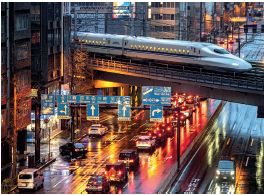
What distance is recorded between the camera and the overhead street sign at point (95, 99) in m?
51.3

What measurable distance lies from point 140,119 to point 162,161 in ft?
92.9

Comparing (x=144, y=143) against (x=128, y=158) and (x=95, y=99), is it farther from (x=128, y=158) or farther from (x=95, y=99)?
(x=95, y=99)

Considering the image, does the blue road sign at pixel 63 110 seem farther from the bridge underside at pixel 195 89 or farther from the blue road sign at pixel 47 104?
the bridge underside at pixel 195 89

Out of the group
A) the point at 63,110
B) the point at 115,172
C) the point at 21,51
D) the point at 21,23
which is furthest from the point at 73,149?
the point at 21,23

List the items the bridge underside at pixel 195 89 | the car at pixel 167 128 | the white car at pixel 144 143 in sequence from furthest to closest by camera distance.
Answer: the car at pixel 167 128
the bridge underside at pixel 195 89
the white car at pixel 144 143

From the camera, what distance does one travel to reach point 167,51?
7350 centimetres

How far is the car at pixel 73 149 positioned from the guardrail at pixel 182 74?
1636cm

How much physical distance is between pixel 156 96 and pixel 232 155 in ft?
38.9

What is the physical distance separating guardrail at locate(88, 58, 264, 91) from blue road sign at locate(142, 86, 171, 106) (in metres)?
12.4

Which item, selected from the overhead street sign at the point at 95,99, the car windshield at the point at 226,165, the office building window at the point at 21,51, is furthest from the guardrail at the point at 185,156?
the office building window at the point at 21,51

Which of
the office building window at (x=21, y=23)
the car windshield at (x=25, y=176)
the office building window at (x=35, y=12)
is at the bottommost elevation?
the car windshield at (x=25, y=176)

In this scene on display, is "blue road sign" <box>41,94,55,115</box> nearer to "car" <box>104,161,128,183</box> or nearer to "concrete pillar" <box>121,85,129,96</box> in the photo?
"car" <box>104,161,128,183</box>

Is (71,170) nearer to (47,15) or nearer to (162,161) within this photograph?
(162,161)

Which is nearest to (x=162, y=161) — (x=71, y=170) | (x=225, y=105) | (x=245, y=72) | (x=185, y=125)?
(x=71, y=170)
